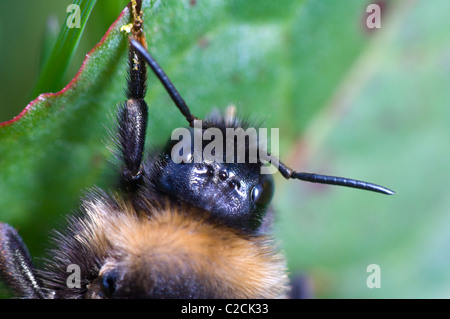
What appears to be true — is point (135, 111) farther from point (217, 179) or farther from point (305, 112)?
point (305, 112)

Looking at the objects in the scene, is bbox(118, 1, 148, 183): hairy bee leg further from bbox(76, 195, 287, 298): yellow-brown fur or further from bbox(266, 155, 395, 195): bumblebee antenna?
bbox(266, 155, 395, 195): bumblebee antenna

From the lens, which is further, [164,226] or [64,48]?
[64,48]

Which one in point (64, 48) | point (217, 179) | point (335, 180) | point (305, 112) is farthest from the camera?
point (305, 112)

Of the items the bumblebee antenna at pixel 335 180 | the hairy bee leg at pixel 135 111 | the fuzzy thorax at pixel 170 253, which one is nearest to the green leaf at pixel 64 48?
the hairy bee leg at pixel 135 111

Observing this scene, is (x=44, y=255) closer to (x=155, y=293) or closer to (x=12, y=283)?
(x=12, y=283)

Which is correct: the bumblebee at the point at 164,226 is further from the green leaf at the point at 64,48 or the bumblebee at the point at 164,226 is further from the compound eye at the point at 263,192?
the green leaf at the point at 64,48

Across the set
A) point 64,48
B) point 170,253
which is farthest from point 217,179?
point 64,48

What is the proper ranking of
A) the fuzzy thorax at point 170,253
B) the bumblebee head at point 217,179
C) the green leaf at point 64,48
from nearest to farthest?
the fuzzy thorax at point 170,253 → the bumblebee head at point 217,179 → the green leaf at point 64,48

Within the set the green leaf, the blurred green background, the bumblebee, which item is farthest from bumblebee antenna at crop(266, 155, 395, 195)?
the green leaf
